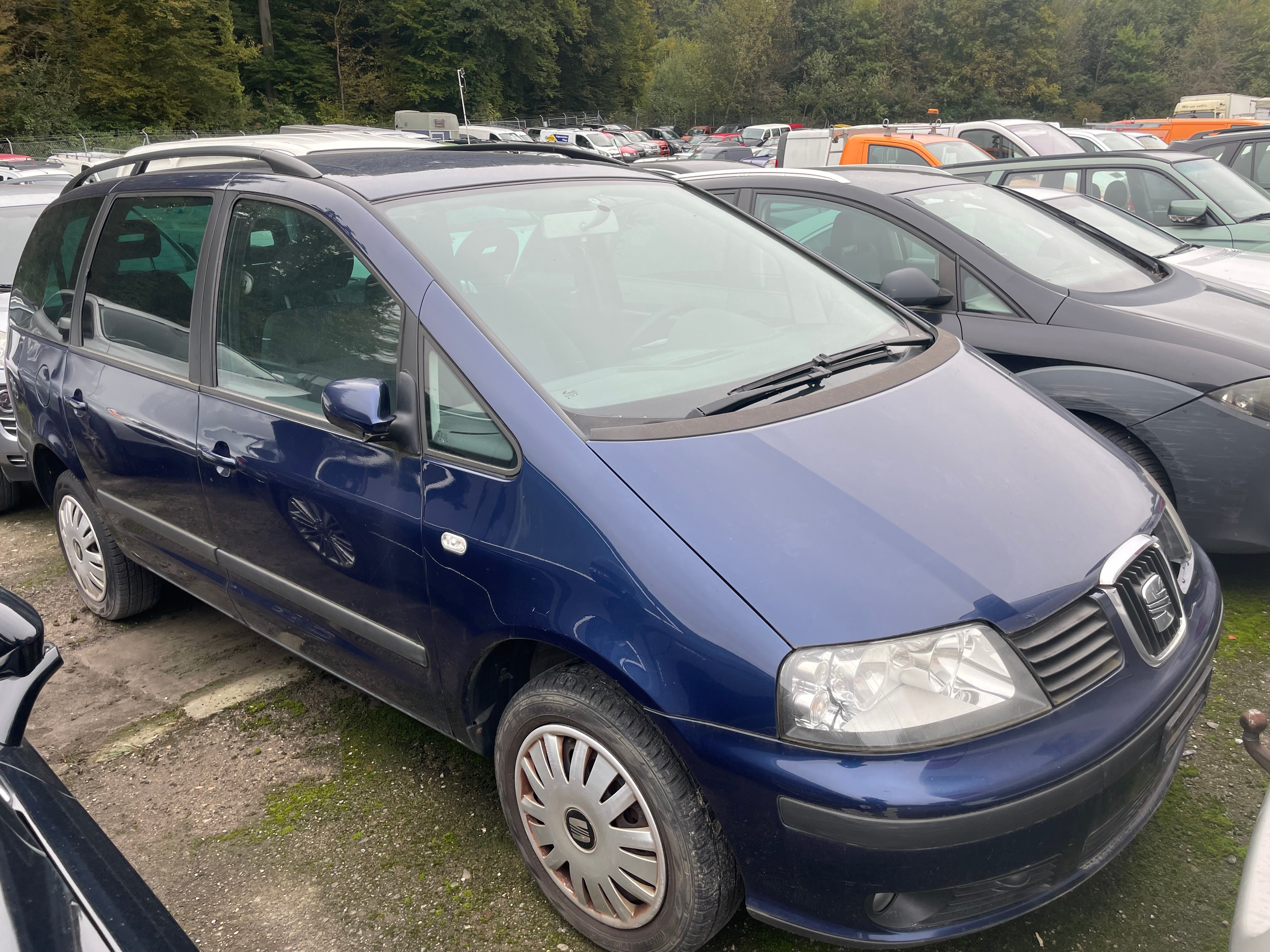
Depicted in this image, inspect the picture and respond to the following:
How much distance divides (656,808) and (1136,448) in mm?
2692

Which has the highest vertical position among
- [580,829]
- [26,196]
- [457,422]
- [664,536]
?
[26,196]

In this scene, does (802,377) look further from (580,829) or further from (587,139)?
(587,139)

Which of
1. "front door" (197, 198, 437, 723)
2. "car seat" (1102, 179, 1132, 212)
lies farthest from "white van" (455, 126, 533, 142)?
"front door" (197, 198, 437, 723)

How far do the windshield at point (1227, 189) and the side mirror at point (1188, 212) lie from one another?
241mm

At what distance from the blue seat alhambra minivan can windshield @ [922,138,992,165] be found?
29.0ft

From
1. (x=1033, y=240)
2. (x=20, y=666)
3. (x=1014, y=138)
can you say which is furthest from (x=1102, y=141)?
(x=20, y=666)

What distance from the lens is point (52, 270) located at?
12.9ft

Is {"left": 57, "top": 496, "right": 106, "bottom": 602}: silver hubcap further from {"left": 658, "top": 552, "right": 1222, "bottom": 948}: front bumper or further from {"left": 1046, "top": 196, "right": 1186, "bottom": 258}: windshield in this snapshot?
{"left": 1046, "top": 196, "right": 1186, "bottom": 258}: windshield

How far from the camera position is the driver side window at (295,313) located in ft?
8.17

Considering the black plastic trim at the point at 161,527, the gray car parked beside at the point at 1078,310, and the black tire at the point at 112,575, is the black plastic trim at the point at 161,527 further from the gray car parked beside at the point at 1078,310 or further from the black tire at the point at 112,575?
the gray car parked beside at the point at 1078,310

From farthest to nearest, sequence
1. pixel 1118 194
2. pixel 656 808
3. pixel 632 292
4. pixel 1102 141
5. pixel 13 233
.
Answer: pixel 1102 141, pixel 1118 194, pixel 13 233, pixel 632 292, pixel 656 808

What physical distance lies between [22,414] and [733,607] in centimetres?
375

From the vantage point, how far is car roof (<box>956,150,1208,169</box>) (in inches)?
303

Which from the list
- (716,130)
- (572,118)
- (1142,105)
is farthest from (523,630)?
(1142,105)
